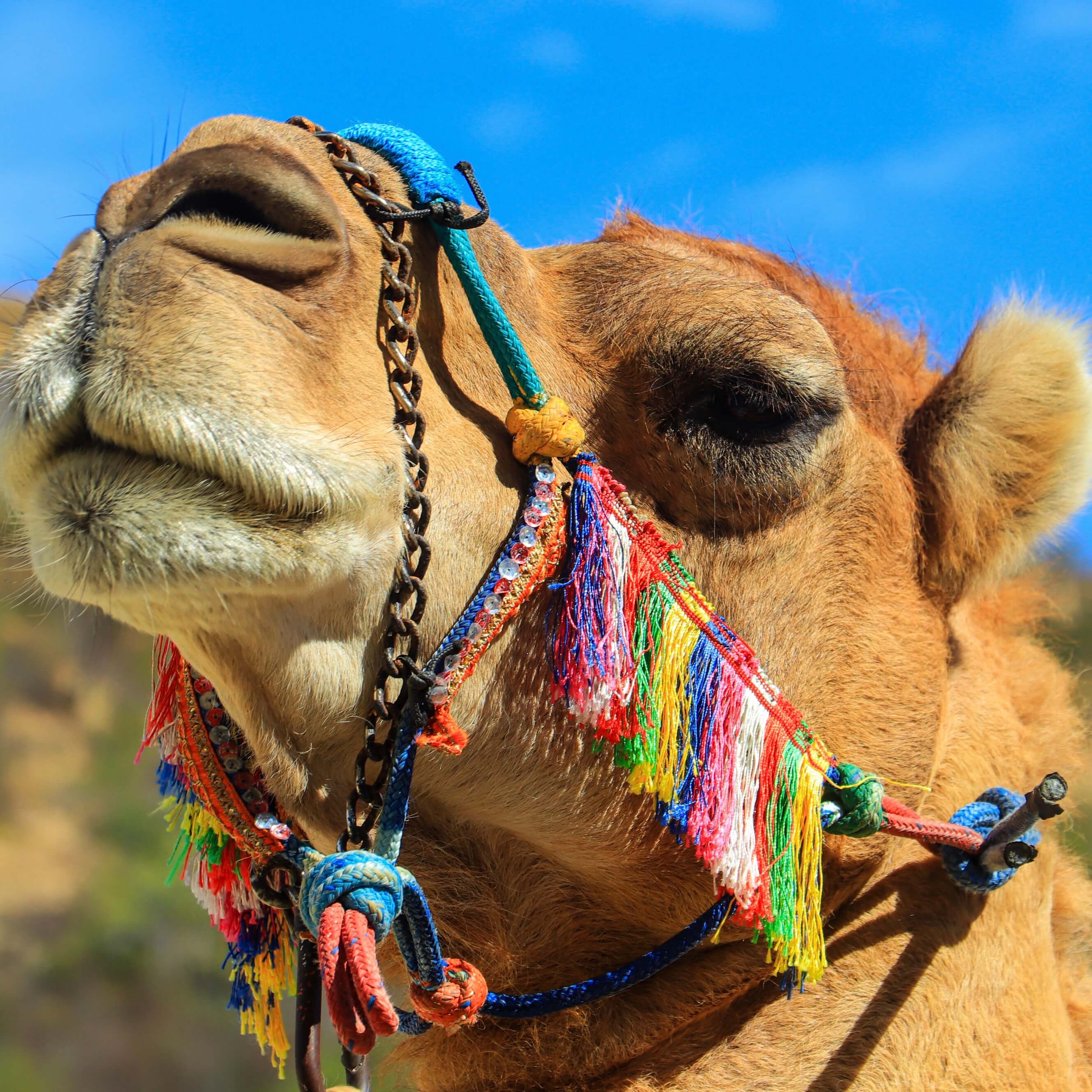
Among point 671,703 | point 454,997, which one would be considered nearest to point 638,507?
point 671,703

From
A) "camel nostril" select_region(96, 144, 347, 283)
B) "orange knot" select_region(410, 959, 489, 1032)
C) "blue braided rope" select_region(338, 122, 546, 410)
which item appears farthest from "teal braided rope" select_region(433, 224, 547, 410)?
A: "orange knot" select_region(410, 959, 489, 1032)

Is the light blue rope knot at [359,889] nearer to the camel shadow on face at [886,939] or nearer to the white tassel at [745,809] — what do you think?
the white tassel at [745,809]

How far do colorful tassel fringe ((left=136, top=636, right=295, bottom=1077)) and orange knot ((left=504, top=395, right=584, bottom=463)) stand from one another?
775mm

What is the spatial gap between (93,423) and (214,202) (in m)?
0.45

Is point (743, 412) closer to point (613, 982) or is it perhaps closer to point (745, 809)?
point (745, 809)

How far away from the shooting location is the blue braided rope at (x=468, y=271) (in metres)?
2.25

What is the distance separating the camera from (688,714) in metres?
2.24

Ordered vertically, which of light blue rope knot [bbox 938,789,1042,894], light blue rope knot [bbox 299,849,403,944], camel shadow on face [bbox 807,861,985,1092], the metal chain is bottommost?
camel shadow on face [bbox 807,861,985,1092]

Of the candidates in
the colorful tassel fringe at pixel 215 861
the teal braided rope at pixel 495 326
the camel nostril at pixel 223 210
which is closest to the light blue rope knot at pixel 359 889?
the colorful tassel fringe at pixel 215 861

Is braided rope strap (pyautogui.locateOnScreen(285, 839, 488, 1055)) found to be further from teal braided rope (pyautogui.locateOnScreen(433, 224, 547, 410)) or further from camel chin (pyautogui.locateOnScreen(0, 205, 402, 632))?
teal braided rope (pyautogui.locateOnScreen(433, 224, 547, 410))

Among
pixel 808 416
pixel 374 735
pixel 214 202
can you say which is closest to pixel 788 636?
pixel 808 416

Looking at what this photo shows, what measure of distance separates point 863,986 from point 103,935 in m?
11.5

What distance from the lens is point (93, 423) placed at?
1.77 m

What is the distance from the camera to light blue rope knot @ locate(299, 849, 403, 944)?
1860mm
